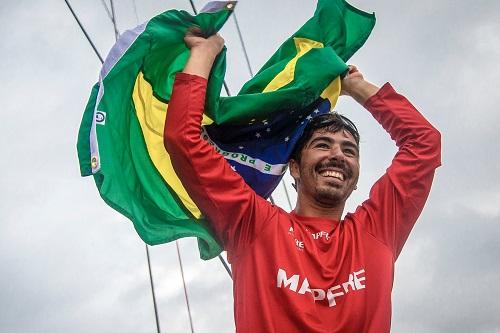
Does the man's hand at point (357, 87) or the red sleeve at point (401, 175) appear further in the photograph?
the man's hand at point (357, 87)

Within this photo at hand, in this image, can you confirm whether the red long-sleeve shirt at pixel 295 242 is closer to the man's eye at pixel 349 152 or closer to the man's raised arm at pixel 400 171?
the man's raised arm at pixel 400 171

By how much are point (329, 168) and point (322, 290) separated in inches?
29.5

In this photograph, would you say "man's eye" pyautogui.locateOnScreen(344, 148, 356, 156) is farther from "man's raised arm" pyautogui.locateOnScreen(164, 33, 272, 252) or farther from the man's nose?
"man's raised arm" pyautogui.locateOnScreen(164, 33, 272, 252)

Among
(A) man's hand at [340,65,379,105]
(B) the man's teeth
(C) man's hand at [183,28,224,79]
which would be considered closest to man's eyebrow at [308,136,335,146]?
(B) the man's teeth

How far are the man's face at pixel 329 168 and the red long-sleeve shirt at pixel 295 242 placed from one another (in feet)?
0.49

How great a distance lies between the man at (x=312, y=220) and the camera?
9.62 feet

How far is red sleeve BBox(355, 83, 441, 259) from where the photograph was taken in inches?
134

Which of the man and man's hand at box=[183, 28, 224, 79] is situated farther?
Result: man's hand at box=[183, 28, 224, 79]

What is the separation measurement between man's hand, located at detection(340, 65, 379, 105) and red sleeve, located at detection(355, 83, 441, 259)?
0.09m

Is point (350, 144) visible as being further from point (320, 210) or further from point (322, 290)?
point (322, 290)

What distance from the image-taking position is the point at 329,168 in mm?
3438

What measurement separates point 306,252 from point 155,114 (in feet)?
5.03

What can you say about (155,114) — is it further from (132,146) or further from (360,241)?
(360,241)

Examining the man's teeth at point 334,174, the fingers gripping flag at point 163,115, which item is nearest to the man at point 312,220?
the man's teeth at point 334,174
